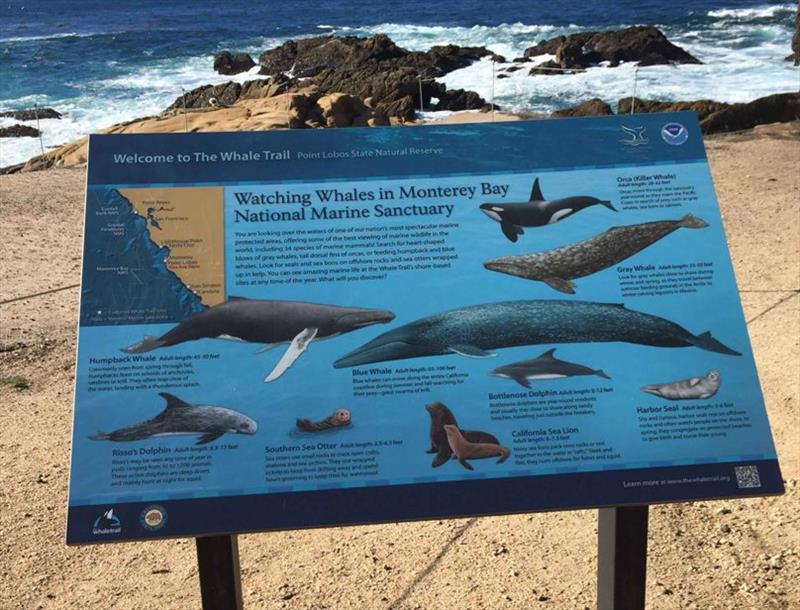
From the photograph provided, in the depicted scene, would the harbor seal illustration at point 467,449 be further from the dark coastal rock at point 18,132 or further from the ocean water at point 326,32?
the dark coastal rock at point 18,132

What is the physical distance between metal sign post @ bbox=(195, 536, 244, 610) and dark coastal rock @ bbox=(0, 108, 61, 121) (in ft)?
95.8

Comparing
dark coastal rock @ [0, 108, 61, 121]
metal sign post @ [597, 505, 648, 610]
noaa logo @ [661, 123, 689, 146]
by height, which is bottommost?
dark coastal rock @ [0, 108, 61, 121]

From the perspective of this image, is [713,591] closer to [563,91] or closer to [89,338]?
[89,338]

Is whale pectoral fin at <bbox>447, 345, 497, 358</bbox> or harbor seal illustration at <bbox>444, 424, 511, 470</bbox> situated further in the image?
whale pectoral fin at <bbox>447, 345, 497, 358</bbox>

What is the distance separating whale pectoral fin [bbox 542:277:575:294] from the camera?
253cm

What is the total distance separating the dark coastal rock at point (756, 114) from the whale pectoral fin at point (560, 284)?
12.2 meters

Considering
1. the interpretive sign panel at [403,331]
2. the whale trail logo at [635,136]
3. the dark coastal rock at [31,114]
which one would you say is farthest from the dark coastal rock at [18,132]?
the whale trail logo at [635,136]

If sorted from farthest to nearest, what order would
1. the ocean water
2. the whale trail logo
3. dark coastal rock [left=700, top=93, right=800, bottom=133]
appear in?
1. the ocean water
2. dark coastal rock [left=700, top=93, right=800, bottom=133]
3. the whale trail logo

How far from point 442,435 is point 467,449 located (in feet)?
0.23

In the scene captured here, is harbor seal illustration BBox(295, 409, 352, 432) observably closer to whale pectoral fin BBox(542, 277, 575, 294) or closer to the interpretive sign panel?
the interpretive sign panel

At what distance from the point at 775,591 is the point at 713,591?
0.71 ft

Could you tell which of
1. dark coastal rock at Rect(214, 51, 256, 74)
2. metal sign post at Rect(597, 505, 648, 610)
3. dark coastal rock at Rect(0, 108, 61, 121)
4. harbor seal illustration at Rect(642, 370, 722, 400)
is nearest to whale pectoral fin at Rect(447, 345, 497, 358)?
harbor seal illustration at Rect(642, 370, 722, 400)

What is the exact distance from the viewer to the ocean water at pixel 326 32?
28.0m

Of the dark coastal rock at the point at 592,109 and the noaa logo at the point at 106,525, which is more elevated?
the noaa logo at the point at 106,525
